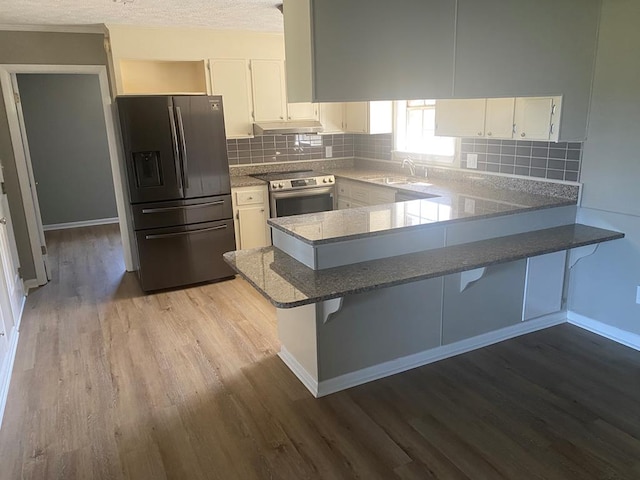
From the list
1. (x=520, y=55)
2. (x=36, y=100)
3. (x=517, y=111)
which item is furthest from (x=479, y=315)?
(x=36, y=100)

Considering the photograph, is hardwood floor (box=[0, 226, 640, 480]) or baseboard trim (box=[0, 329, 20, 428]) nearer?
hardwood floor (box=[0, 226, 640, 480])

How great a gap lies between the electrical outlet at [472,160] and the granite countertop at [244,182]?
1975mm

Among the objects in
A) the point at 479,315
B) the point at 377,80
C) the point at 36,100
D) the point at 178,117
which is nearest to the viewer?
the point at 377,80

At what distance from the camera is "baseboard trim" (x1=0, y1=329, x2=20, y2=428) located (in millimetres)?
2717

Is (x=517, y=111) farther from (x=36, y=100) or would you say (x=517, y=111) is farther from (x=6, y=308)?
(x=36, y=100)

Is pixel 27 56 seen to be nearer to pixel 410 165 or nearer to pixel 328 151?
pixel 328 151

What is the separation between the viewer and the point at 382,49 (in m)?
2.49

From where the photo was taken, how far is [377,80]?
8.24 ft

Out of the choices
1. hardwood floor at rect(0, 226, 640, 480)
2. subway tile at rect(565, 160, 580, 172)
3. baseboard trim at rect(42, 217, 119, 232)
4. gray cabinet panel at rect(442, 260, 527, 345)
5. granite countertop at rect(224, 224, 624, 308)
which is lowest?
hardwood floor at rect(0, 226, 640, 480)

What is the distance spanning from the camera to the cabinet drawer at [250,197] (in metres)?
4.72

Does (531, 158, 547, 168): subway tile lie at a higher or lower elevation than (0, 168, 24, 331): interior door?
higher

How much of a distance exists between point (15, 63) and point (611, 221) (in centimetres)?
507

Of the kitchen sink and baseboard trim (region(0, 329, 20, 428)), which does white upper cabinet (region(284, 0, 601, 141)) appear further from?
baseboard trim (region(0, 329, 20, 428))

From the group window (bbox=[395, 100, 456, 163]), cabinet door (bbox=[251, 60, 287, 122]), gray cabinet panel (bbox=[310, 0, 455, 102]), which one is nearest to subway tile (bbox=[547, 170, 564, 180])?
window (bbox=[395, 100, 456, 163])
